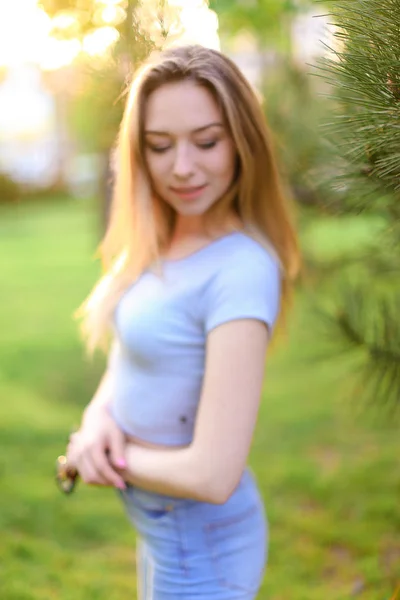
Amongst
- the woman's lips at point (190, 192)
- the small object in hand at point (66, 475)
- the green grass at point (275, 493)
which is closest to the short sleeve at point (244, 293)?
the woman's lips at point (190, 192)

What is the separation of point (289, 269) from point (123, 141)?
374mm

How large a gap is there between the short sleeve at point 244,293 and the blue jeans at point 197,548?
1.08 ft

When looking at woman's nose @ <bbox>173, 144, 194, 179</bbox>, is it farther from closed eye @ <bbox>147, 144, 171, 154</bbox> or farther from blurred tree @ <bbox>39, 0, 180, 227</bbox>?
blurred tree @ <bbox>39, 0, 180, 227</bbox>

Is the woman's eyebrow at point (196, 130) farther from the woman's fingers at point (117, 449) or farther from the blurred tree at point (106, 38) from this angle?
the woman's fingers at point (117, 449)

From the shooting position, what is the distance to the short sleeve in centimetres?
108

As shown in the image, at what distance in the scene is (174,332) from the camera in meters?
1.15

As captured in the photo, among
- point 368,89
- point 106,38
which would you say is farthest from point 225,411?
point 106,38

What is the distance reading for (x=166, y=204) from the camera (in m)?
1.38

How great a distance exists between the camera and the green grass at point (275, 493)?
2.32m

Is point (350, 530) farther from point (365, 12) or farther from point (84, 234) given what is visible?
point (84, 234)

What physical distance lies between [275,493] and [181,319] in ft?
7.03

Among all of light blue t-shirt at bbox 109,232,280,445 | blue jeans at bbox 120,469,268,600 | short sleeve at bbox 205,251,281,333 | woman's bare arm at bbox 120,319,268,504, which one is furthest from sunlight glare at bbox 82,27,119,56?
blue jeans at bbox 120,469,268,600

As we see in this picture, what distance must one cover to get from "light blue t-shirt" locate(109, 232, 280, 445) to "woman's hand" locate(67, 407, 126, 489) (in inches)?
1.4

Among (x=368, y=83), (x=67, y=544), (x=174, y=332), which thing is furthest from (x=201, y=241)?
(x=67, y=544)
